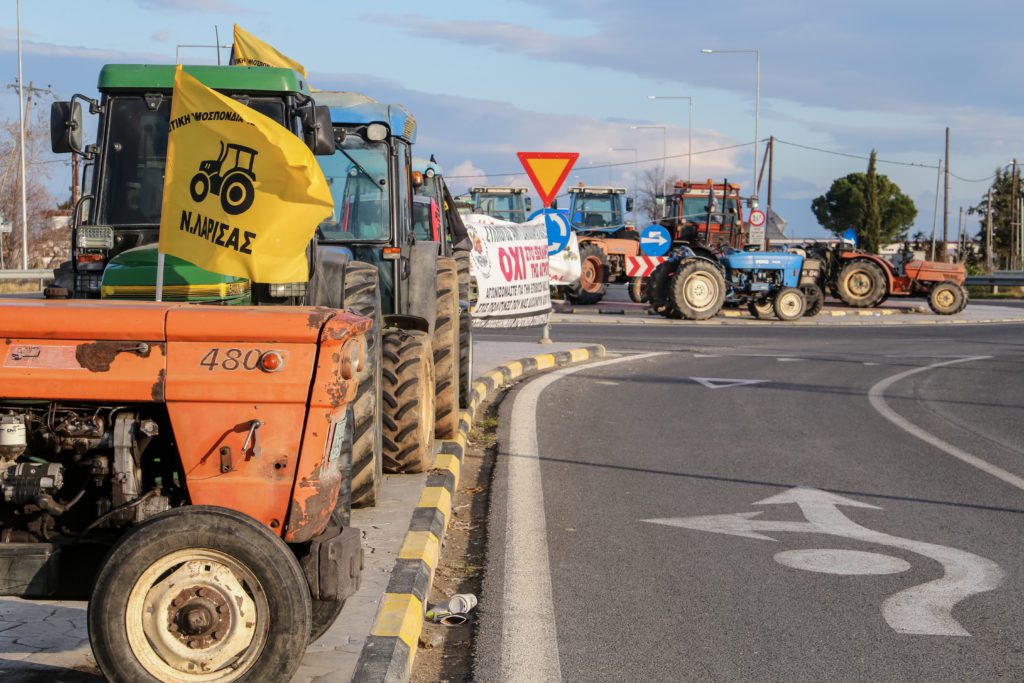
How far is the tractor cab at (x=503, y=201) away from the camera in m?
39.3

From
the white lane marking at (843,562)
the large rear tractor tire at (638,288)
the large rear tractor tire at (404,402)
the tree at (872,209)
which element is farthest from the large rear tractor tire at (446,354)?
the tree at (872,209)

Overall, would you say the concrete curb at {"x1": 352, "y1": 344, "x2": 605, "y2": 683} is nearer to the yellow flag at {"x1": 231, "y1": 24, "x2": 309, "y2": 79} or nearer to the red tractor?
the yellow flag at {"x1": 231, "y1": 24, "x2": 309, "y2": 79}

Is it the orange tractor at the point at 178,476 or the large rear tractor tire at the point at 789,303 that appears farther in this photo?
the large rear tractor tire at the point at 789,303

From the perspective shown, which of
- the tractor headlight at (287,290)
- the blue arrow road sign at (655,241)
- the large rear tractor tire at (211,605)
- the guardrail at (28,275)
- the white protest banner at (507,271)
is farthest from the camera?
the guardrail at (28,275)

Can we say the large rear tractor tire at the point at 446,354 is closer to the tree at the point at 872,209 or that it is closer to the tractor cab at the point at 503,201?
the tractor cab at the point at 503,201

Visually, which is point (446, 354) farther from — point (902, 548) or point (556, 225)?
point (556, 225)

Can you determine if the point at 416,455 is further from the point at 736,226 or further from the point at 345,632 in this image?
the point at 736,226

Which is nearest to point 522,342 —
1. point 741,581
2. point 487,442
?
point 487,442

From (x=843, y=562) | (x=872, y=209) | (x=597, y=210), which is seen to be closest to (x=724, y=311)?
(x=597, y=210)

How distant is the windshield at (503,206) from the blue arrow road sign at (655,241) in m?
6.05

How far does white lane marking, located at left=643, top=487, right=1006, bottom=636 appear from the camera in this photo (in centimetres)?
612

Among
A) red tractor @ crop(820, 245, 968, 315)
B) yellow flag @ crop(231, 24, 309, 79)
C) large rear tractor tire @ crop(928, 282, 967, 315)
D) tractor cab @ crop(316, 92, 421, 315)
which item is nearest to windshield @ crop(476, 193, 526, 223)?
red tractor @ crop(820, 245, 968, 315)

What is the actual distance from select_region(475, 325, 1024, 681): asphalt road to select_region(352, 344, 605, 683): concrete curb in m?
0.33

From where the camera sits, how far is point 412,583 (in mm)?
6105
